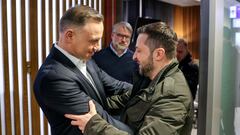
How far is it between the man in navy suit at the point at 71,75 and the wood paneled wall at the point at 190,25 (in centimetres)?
672

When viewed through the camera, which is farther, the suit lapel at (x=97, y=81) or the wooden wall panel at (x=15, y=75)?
the wooden wall panel at (x=15, y=75)

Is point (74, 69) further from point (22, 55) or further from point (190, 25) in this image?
point (190, 25)

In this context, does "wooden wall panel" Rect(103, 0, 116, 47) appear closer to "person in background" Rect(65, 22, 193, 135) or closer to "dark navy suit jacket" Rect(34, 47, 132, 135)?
"person in background" Rect(65, 22, 193, 135)

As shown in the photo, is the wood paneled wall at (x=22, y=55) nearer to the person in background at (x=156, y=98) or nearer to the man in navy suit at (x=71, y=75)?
the man in navy suit at (x=71, y=75)

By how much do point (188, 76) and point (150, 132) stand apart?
2741 millimetres

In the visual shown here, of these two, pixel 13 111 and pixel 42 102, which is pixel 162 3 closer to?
pixel 13 111

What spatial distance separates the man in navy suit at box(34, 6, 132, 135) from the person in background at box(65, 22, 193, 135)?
0.06 m

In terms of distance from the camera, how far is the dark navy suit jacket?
1253mm

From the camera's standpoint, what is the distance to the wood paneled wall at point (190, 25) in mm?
7893

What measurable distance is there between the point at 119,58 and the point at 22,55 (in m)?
0.95

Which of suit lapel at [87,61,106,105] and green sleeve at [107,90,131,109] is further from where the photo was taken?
green sleeve at [107,90,131,109]

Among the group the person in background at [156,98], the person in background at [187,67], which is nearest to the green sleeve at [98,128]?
the person in background at [156,98]

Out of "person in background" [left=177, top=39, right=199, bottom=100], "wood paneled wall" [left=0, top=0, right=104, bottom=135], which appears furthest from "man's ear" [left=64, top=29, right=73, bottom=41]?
"person in background" [left=177, top=39, right=199, bottom=100]

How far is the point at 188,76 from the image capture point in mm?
3889
